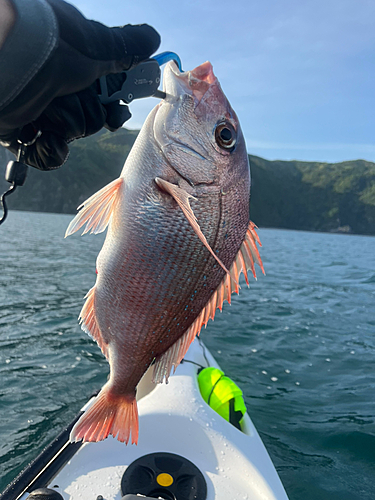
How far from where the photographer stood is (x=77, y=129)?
1814 mm

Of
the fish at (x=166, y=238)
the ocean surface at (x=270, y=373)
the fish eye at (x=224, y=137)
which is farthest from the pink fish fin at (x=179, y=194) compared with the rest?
the ocean surface at (x=270, y=373)

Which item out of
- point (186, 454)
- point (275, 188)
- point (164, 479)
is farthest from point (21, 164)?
point (275, 188)

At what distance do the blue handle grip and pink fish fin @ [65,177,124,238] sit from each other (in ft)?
2.41

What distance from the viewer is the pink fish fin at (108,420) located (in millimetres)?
1933

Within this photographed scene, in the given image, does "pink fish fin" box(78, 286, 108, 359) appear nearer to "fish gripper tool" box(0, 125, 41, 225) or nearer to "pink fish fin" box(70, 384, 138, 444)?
"pink fish fin" box(70, 384, 138, 444)

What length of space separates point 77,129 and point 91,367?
5.45m

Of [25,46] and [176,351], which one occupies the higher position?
[25,46]

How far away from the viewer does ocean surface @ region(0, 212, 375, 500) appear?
4.25m

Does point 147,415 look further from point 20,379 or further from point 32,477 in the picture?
point 20,379

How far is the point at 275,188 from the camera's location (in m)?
164

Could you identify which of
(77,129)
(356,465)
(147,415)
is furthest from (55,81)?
(356,465)

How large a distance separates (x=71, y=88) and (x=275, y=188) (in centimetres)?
17037

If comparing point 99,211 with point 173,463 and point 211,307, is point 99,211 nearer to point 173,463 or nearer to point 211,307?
point 211,307

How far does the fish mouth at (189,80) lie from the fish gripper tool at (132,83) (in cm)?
12
